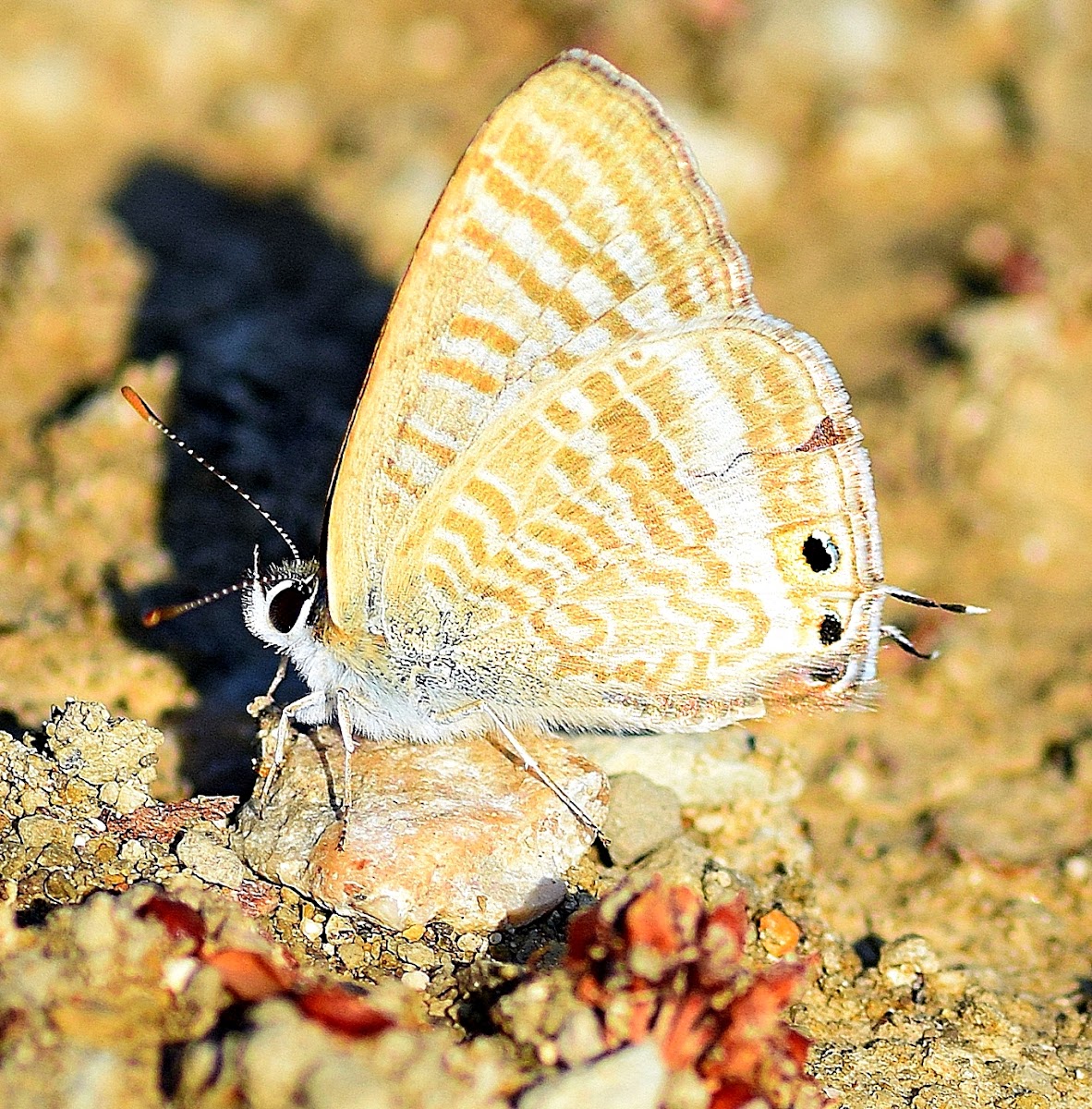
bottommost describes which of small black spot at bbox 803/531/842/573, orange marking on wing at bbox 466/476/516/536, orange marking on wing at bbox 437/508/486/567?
orange marking on wing at bbox 437/508/486/567

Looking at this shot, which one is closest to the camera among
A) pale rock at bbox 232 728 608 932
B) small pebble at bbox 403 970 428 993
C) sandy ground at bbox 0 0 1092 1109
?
small pebble at bbox 403 970 428 993

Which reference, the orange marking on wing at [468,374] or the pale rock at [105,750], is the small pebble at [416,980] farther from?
the orange marking on wing at [468,374]

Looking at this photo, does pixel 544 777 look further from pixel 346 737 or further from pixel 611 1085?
pixel 611 1085

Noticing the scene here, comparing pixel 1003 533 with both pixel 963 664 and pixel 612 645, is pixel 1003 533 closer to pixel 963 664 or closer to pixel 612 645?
pixel 963 664

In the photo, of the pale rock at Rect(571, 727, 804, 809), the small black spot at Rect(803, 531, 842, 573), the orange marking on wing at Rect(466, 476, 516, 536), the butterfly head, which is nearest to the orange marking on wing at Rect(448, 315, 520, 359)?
the orange marking on wing at Rect(466, 476, 516, 536)

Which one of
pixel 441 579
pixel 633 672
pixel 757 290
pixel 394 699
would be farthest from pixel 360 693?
pixel 757 290

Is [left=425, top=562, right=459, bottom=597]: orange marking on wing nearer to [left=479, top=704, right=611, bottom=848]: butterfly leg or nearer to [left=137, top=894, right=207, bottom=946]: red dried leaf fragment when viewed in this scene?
[left=479, top=704, right=611, bottom=848]: butterfly leg
